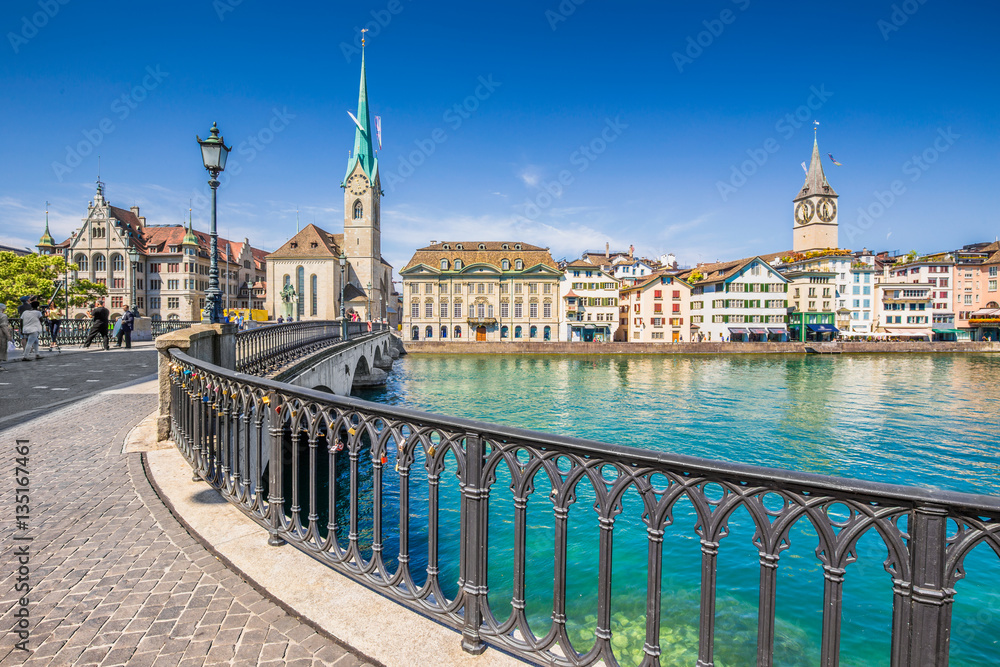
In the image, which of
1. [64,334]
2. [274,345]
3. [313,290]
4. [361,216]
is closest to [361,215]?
[361,216]

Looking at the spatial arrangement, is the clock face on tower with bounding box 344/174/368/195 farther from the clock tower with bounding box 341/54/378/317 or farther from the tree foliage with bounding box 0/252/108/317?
the tree foliage with bounding box 0/252/108/317

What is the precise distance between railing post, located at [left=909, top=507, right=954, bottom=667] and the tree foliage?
4261 cm

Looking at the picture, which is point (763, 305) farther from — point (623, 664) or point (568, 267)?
point (623, 664)

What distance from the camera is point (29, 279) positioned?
117ft

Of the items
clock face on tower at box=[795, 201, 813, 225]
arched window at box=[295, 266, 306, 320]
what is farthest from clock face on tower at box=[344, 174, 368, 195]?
clock face on tower at box=[795, 201, 813, 225]

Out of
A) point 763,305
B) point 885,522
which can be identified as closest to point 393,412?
point 885,522

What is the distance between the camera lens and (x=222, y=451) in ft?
15.7

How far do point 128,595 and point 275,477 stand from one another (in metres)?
1.02

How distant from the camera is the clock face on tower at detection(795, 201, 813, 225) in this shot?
109 metres

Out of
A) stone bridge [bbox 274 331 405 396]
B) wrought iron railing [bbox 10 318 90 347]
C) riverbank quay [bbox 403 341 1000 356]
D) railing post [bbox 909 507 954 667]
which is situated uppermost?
railing post [bbox 909 507 954 667]

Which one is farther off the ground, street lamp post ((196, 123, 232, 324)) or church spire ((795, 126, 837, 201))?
church spire ((795, 126, 837, 201))

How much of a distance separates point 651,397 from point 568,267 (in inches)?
1654

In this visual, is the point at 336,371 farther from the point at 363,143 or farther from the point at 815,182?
the point at 815,182

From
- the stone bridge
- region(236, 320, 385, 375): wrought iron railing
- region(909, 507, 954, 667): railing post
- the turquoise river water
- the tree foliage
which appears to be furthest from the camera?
the tree foliage
